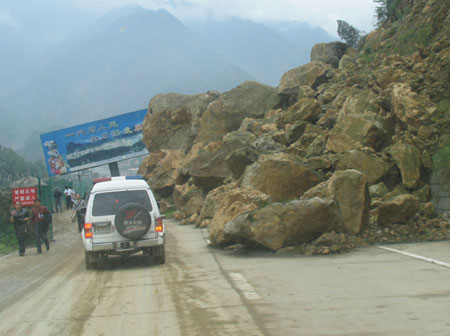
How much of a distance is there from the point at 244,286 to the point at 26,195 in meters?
13.0

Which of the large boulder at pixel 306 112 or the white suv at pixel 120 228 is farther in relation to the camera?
the large boulder at pixel 306 112

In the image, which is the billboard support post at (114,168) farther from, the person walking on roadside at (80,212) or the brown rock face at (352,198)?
the brown rock face at (352,198)

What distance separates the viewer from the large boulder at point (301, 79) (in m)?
30.0

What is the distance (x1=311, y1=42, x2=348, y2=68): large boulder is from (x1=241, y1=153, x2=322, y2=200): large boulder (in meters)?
19.6

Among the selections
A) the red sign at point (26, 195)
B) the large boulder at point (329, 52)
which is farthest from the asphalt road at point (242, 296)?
the large boulder at point (329, 52)

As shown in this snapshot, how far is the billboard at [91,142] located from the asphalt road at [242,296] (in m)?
34.1

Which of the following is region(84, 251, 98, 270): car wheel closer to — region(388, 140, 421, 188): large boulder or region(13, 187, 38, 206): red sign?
region(13, 187, 38, 206): red sign

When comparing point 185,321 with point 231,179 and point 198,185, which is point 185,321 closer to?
point 231,179

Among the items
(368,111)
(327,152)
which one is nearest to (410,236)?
(327,152)

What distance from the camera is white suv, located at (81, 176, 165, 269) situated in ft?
40.6

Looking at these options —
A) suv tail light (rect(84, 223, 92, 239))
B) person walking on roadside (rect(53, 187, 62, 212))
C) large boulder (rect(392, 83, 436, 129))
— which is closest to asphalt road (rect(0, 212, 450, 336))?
suv tail light (rect(84, 223, 92, 239))

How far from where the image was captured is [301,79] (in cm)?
3053

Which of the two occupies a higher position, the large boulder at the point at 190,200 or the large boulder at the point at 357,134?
the large boulder at the point at 357,134

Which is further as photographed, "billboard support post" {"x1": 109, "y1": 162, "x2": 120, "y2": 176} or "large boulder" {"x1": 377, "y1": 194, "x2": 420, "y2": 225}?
"billboard support post" {"x1": 109, "y1": 162, "x2": 120, "y2": 176}
